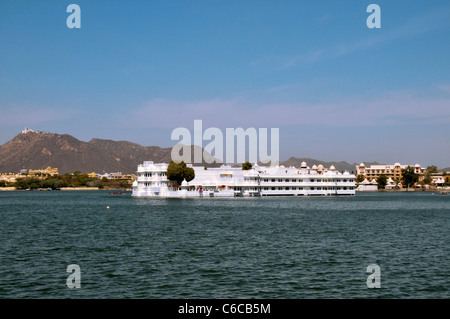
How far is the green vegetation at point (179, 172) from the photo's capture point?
127500 mm

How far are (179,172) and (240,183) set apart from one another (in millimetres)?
22628

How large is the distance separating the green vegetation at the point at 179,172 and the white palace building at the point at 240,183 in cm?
217

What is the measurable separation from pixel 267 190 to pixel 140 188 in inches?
1695

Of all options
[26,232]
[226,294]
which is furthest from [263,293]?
[26,232]

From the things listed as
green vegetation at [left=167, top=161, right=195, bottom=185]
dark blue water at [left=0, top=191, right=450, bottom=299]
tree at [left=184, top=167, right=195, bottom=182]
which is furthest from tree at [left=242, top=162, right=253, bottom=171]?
dark blue water at [left=0, top=191, right=450, bottom=299]

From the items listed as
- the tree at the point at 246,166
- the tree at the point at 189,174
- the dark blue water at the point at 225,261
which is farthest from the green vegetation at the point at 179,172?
the dark blue water at the point at 225,261

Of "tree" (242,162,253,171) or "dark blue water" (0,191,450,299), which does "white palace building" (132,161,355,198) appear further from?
"dark blue water" (0,191,450,299)

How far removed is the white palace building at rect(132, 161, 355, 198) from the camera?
135250 mm

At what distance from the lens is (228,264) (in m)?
29.1

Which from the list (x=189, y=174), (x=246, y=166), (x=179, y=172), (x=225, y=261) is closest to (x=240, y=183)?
(x=246, y=166)

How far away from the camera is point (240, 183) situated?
140125 millimetres

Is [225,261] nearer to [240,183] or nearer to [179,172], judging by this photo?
[179,172]
